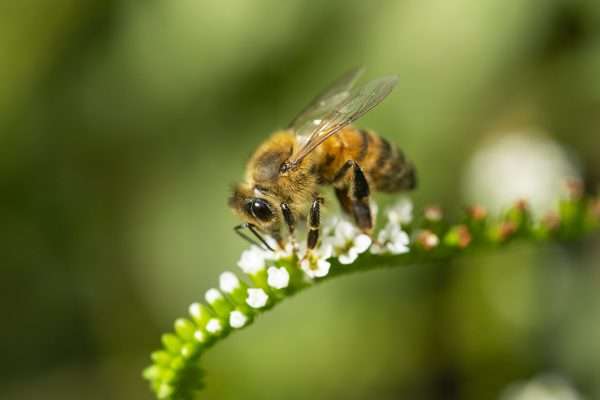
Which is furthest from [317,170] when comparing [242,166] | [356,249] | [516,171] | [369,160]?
[516,171]

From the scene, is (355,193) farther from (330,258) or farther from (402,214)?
(330,258)

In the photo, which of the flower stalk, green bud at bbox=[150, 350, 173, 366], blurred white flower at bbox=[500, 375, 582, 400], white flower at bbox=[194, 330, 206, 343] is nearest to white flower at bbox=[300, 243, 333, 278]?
the flower stalk

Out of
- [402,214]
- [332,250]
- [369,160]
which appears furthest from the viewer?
[369,160]

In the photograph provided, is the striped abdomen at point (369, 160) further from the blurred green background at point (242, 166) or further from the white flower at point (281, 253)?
the blurred green background at point (242, 166)

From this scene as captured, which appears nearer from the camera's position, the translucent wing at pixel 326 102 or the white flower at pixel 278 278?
the white flower at pixel 278 278

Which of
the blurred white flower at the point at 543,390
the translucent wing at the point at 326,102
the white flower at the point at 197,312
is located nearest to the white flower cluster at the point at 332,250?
the white flower at the point at 197,312

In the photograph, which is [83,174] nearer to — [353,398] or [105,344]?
[105,344]
